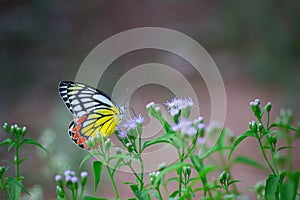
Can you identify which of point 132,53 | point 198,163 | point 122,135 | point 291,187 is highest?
point 132,53

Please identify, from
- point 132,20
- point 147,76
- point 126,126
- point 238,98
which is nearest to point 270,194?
point 126,126

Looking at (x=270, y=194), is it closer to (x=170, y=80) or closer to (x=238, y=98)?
(x=238, y=98)

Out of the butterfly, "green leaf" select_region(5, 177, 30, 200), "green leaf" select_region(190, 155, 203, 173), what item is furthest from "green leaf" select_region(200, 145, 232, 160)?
the butterfly

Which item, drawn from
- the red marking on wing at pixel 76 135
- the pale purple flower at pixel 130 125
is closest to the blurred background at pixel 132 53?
the red marking on wing at pixel 76 135

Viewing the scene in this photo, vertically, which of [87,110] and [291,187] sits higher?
[87,110]

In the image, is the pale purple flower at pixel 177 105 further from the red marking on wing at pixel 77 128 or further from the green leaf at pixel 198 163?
the red marking on wing at pixel 77 128

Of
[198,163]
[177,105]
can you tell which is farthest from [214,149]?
[177,105]

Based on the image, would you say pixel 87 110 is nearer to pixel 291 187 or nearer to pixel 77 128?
pixel 77 128
